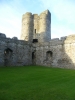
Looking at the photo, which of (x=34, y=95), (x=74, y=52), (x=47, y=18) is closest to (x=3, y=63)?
(x=74, y=52)

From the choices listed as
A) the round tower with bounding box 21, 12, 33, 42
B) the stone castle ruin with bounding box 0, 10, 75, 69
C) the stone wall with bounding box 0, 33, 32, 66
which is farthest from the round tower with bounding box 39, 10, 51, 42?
the stone wall with bounding box 0, 33, 32, 66

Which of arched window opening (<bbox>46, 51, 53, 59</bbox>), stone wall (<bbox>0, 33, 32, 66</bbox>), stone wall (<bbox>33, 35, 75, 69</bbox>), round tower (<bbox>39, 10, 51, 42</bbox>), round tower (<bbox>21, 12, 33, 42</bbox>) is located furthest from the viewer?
round tower (<bbox>21, 12, 33, 42</bbox>)

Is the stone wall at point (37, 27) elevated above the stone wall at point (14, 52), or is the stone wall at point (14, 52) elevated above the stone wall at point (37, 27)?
the stone wall at point (37, 27)

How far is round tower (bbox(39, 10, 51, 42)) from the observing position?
29891mm

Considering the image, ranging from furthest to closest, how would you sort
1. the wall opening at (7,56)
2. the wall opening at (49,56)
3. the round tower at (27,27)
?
the round tower at (27,27) < the wall opening at (49,56) < the wall opening at (7,56)

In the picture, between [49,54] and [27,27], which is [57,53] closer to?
[49,54]

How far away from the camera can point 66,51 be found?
72.0ft

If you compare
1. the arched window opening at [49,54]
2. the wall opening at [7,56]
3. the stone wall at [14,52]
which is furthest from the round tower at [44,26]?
the wall opening at [7,56]

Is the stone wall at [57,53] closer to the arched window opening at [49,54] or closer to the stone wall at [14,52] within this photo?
the arched window opening at [49,54]

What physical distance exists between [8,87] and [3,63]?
13.3m

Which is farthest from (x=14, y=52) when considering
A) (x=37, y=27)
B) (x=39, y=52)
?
(x=37, y=27)

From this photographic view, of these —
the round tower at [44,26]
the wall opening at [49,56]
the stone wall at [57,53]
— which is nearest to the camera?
the stone wall at [57,53]

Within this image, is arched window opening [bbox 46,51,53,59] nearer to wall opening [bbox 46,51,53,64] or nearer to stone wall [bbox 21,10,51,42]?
wall opening [bbox 46,51,53,64]

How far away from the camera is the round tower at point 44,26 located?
29.9 m
